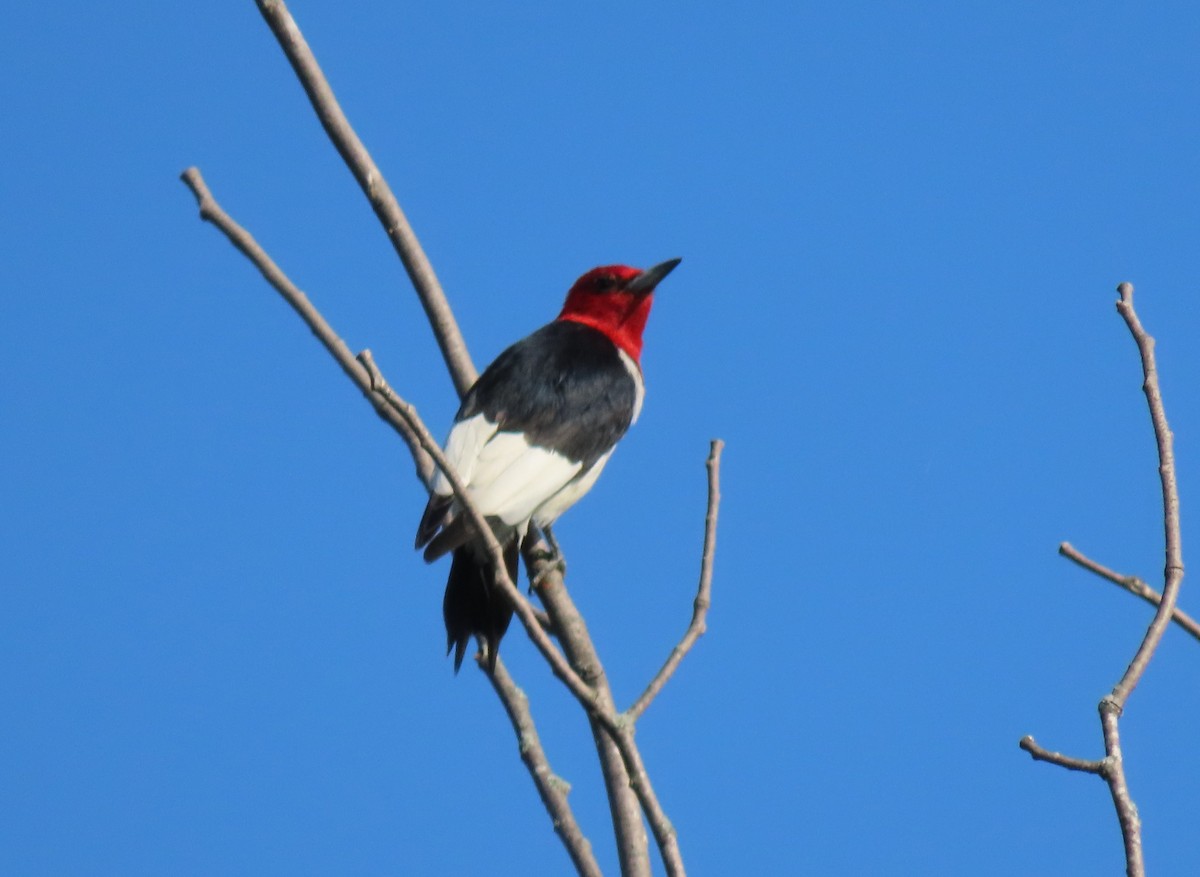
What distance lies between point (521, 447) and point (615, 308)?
122cm

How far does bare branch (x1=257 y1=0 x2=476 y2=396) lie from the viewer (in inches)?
119

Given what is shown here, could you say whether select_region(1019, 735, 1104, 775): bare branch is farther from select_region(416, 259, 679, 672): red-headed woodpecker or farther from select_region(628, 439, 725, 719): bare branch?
select_region(416, 259, 679, 672): red-headed woodpecker

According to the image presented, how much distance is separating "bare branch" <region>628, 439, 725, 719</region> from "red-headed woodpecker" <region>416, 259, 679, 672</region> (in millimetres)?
676

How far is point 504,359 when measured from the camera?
4316mm

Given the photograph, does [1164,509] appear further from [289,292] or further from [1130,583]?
[289,292]

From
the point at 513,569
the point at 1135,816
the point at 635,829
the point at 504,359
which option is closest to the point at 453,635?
the point at 513,569

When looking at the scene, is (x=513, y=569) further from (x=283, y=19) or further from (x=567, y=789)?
(x=283, y=19)

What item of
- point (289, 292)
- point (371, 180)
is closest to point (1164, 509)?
point (289, 292)

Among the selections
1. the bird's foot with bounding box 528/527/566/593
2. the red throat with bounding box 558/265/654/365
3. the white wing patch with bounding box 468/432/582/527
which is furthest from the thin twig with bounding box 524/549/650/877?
the red throat with bounding box 558/265/654/365

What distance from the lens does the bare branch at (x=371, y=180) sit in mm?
3023

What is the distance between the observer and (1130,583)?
7.84 ft

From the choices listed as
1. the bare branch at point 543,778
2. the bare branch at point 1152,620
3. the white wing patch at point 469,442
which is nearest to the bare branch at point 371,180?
the white wing patch at point 469,442

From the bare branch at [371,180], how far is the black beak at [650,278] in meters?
1.40

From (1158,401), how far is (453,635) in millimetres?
2033
